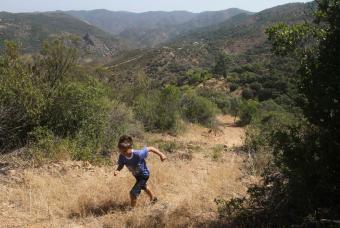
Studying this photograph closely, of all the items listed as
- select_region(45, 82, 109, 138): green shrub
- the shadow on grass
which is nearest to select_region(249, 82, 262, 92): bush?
select_region(45, 82, 109, 138): green shrub

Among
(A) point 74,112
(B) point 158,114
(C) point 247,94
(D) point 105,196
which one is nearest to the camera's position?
(D) point 105,196

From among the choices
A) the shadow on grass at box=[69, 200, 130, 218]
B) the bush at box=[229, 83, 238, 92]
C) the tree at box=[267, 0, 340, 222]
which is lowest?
the bush at box=[229, 83, 238, 92]

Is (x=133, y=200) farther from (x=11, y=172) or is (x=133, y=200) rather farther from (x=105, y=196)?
(x=11, y=172)

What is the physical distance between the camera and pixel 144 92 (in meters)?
23.4

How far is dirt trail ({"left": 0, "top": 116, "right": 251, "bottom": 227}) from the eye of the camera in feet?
18.2

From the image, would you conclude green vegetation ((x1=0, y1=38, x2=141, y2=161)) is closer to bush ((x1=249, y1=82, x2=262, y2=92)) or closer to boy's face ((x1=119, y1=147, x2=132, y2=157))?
boy's face ((x1=119, y1=147, x2=132, y2=157))

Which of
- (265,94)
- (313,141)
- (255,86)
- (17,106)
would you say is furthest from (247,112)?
(313,141)

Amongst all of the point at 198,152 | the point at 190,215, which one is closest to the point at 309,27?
the point at 190,215

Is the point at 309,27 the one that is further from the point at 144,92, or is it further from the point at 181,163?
the point at 144,92

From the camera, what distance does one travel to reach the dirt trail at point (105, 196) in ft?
18.2

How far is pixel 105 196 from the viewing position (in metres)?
6.34

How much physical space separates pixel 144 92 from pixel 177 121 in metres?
4.83

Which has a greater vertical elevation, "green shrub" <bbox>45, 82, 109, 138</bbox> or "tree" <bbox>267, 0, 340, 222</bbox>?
"tree" <bbox>267, 0, 340, 222</bbox>

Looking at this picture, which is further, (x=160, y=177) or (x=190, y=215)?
(x=160, y=177)
